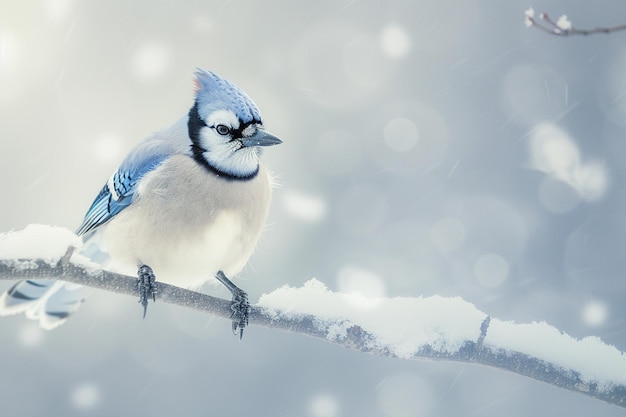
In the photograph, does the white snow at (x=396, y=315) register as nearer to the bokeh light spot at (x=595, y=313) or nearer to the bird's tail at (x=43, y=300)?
the bird's tail at (x=43, y=300)

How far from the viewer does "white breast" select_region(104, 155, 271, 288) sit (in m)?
2.83

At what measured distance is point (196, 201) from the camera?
9.28 ft

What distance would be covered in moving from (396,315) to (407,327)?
61mm

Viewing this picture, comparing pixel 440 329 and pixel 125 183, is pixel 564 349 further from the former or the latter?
pixel 125 183

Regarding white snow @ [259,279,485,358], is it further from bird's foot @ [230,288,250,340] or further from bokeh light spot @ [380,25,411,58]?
bokeh light spot @ [380,25,411,58]

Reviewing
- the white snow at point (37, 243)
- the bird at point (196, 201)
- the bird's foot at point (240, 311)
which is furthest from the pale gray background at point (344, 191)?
the white snow at point (37, 243)

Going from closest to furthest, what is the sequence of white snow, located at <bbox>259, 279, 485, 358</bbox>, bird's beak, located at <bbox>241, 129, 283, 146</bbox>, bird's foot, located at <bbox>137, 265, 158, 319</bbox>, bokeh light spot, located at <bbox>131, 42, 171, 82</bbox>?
white snow, located at <bbox>259, 279, 485, 358</bbox> < bird's foot, located at <bbox>137, 265, 158, 319</bbox> < bird's beak, located at <bbox>241, 129, 283, 146</bbox> < bokeh light spot, located at <bbox>131, 42, 171, 82</bbox>

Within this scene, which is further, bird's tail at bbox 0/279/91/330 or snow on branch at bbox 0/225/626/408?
bird's tail at bbox 0/279/91/330

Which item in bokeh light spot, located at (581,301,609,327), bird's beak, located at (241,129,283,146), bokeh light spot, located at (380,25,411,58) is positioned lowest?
bird's beak, located at (241,129,283,146)

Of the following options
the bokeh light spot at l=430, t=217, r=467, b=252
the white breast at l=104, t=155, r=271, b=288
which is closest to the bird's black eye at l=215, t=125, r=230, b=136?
the white breast at l=104, t=155, r=271, b=288

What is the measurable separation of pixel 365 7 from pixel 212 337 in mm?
7511

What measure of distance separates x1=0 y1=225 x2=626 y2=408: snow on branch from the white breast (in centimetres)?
38

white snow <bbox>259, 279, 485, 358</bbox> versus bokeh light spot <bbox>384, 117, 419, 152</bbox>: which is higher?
bokeh light spot <bbox>384, 117, 419, 152</bbox>

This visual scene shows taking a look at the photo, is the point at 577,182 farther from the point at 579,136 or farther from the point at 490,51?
the point at 490,51
